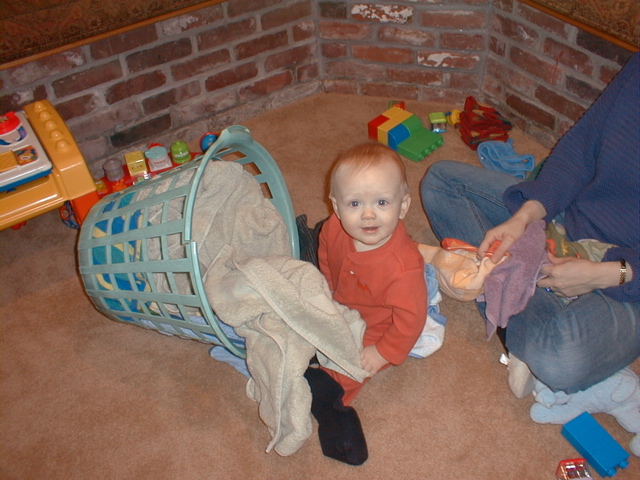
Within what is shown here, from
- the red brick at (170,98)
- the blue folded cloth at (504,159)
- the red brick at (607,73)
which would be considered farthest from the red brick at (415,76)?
the red brick at (170,98)

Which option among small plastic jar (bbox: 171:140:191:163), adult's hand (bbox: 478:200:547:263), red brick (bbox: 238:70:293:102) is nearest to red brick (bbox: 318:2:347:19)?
red brick (bbox: 238:70:293:102)

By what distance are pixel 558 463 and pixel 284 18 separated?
1.51 meters

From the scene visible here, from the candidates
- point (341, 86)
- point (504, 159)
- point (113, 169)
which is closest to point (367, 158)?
point (504, 159)

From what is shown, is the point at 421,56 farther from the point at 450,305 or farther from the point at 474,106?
the point at 450,305

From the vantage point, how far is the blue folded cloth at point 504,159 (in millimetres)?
1731

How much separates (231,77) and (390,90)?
0.56 metres

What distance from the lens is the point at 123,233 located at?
1.20m

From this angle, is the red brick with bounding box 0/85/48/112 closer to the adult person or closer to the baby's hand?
the baby's hand

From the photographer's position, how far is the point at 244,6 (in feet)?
5.99

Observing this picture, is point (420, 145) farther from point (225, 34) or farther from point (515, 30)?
point (225, 34)

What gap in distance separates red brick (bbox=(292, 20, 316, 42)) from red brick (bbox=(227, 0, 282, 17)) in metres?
0.13

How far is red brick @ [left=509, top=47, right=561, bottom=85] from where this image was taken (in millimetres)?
1719

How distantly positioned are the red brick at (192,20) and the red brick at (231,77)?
6.9 inches

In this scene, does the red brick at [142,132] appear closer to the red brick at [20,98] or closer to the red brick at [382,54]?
the red brick at [20,98]
